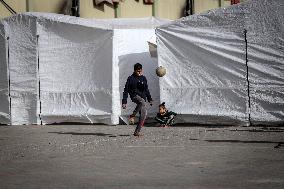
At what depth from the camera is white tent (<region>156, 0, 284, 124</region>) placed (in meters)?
17.3

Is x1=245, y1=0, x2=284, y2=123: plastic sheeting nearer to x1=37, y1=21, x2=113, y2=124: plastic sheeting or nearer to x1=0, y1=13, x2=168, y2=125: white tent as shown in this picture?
x1=0, y1=13, x2=168, y2=125: white tent

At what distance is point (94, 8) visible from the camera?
28.8m

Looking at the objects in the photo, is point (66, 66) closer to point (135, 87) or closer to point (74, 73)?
point (74, 73)

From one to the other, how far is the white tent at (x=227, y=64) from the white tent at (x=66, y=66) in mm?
1375

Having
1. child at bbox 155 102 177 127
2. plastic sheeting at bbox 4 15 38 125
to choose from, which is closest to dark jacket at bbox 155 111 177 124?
child at bbox 155 102 177 127

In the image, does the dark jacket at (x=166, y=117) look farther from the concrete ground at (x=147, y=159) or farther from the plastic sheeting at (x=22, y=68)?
the plastic sheeting at (x=22, y=68)

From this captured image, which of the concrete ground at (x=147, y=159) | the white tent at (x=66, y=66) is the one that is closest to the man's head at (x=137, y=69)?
the concrete ground at (x=147, y=159)

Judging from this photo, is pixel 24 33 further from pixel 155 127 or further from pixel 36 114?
pixel 155 127

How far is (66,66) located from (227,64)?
5.29 meters

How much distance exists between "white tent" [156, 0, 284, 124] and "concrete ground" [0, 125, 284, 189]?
0.90 meters

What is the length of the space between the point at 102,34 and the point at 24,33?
265 cm

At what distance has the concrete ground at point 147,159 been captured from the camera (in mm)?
8414

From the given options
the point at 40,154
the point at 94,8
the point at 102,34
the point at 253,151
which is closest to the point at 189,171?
the point at 253,151

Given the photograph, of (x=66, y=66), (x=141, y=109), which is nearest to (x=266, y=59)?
(x=141, y=109)
